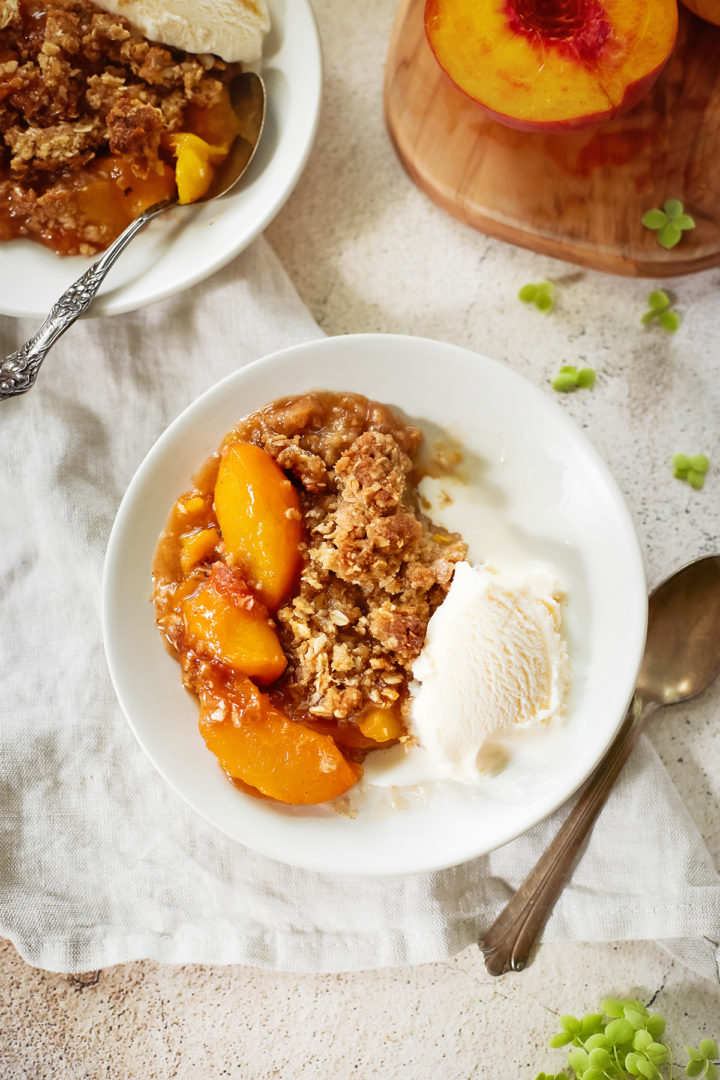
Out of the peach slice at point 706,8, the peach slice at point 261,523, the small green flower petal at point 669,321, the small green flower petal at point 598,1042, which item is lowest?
the small green flower petal at point 598,1042

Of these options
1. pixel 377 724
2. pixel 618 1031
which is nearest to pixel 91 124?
pixel 377 724

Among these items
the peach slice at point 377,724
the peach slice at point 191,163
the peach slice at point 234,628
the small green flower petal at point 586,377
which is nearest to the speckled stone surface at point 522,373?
the small green flower petal at point 586,377

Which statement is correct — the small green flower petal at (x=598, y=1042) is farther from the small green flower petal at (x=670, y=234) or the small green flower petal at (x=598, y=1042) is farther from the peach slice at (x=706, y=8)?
the peach slice at (x=706, y=8)

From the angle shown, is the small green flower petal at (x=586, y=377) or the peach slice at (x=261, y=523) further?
the small green flower petal at (x=586, y=377)

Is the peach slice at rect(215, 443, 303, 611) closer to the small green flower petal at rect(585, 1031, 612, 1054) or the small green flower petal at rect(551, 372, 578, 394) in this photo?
the small green flower petal at rect(551, 372, 578, 394)

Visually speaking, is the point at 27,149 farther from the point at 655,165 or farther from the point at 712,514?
the point at 712,514

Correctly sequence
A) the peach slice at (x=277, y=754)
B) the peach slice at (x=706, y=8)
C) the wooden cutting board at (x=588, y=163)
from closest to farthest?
the peach slice at (x=277, y=754)
the peach slice at (x=706, y=8)
the wooden cutting board at (x=588, y=163)
